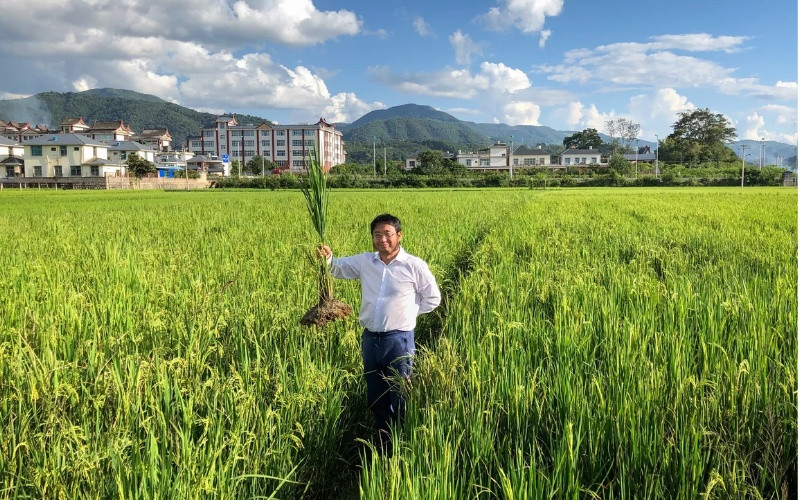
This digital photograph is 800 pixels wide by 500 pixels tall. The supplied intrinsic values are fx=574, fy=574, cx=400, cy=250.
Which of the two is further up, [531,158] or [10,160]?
[531,158]

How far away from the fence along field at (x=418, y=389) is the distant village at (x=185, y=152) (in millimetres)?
42430

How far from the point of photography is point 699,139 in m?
75.1

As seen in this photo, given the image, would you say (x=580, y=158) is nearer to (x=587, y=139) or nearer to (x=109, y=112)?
(x=587, y=139)

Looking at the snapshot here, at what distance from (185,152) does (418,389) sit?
92228mm

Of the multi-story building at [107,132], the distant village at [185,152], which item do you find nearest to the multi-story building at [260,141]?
the distant village at [185,152]

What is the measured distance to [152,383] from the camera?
2619mm

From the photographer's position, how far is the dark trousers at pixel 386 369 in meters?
2.88

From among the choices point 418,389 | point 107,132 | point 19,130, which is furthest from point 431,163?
point 418,389

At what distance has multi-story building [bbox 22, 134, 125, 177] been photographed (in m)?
54.0

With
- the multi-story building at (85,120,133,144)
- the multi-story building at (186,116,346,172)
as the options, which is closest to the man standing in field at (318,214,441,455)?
the multi-story building at (85,120,133,144)

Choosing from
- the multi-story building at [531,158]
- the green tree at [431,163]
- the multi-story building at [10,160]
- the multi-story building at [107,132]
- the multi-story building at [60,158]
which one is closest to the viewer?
the multi-story building at [60,158]

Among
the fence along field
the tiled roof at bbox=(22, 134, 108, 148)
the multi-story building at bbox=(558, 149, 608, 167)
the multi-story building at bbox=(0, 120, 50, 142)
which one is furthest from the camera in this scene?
the multi-story building at bbox=(558, 149, 608, 167)

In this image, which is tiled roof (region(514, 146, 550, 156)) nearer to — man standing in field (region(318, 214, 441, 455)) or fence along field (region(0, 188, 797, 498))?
fence along field (region(0, 188, 797, 498))

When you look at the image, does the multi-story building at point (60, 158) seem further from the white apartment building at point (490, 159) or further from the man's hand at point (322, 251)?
the man's hand at point (322, 251)
